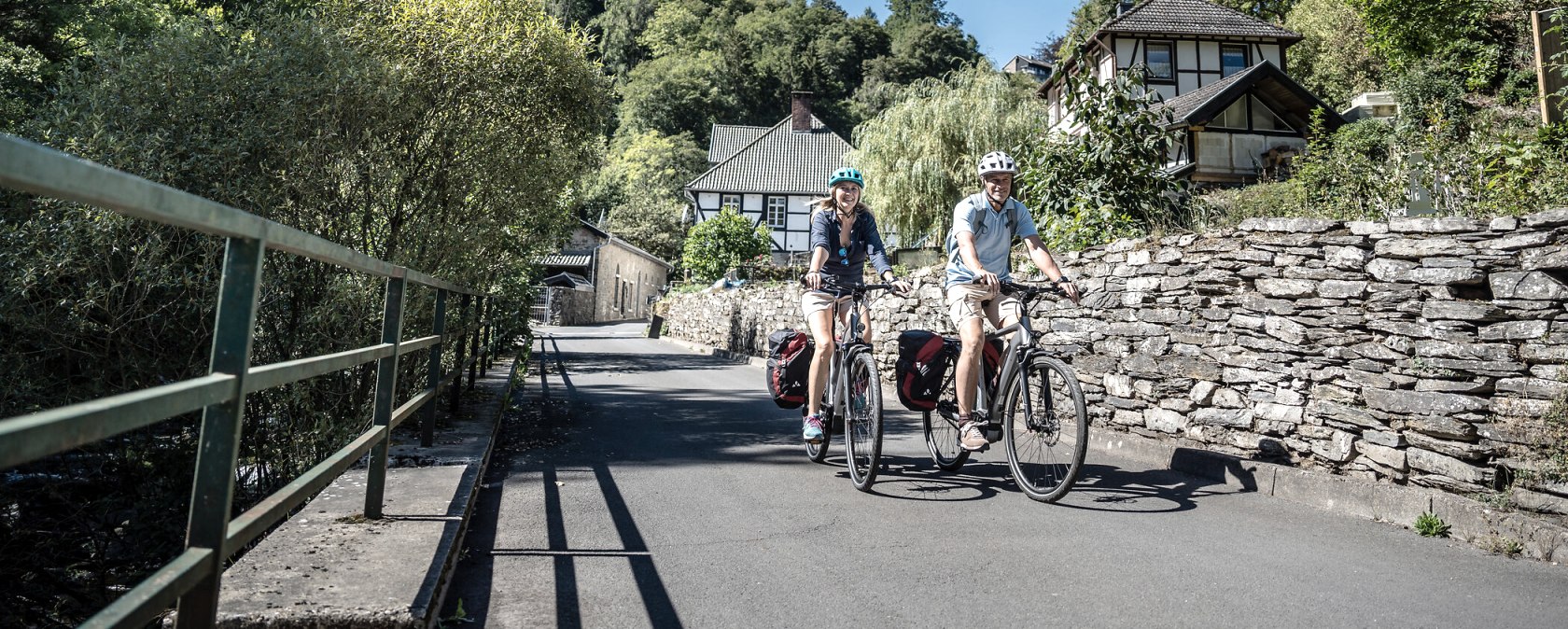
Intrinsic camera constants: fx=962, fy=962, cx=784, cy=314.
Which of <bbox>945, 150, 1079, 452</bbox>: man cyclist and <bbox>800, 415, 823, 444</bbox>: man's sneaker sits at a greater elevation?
<bbox>945, 150, 1079, 452</bbox>: man cyclist

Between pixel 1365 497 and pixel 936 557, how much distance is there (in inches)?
97.6

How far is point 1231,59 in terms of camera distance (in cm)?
3412

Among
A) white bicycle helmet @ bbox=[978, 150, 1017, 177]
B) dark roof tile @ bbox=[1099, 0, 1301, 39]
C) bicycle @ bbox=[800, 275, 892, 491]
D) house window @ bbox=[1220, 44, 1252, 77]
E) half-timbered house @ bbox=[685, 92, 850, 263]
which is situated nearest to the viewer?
bicycle @ bbox=[800, 275, 892, 491]

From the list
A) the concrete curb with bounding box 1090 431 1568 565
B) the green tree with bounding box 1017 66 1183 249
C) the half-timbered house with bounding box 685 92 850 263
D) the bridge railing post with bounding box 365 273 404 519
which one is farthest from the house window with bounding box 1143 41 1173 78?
the bridge railing post with bounding box 365 273 404 519

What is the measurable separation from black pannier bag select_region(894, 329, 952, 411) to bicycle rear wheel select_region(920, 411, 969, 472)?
0.20 m

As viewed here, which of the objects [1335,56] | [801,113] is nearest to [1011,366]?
[1335,56]

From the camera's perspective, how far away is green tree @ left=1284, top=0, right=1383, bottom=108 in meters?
37.6

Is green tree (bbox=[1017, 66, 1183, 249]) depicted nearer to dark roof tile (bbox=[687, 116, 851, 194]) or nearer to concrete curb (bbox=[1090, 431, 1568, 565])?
concrete curb (bbox=[1090, 431, 1568, 565])

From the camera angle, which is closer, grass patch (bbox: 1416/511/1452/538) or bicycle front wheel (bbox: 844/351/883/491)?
grass patch (bbox: 1416/511/1452/538)

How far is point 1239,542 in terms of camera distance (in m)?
4.12

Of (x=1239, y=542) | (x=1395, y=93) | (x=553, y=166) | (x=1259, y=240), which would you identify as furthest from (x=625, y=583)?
(x=1395, y=93)

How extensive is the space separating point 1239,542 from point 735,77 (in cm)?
7918

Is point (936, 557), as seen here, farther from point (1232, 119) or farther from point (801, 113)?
point (801, 113)

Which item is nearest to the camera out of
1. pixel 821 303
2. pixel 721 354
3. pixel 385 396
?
pixel 385 396
